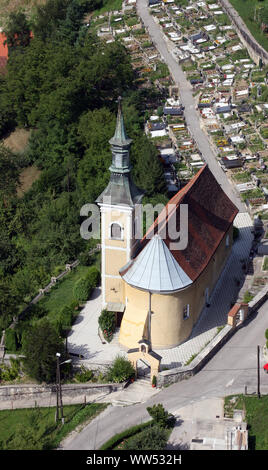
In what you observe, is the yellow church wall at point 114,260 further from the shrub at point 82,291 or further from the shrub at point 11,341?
the shrub at point 11,341

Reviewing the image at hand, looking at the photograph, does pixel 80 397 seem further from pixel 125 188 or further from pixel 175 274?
pixel 125 188

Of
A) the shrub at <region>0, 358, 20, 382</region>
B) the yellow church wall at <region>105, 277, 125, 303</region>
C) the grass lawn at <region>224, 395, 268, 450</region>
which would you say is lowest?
the shrub at <region>0, 358, 20, 382</region>

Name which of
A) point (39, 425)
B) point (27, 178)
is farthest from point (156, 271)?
point (27, 178)

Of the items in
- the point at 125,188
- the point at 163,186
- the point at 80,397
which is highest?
the point at 125,188

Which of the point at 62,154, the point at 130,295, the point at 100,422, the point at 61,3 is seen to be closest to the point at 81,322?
the point at 130,295

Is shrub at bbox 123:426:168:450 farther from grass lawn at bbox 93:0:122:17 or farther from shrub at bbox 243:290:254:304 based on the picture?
grass lawn at bbox 93:0:122:17

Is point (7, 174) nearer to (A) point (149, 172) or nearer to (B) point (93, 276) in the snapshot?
(A) point (149, 172)

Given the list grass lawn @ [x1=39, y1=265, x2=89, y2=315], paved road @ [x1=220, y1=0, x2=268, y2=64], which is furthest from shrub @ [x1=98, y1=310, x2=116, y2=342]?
paved road @ [x1=220, y1=0, x2=268, y2=64]
